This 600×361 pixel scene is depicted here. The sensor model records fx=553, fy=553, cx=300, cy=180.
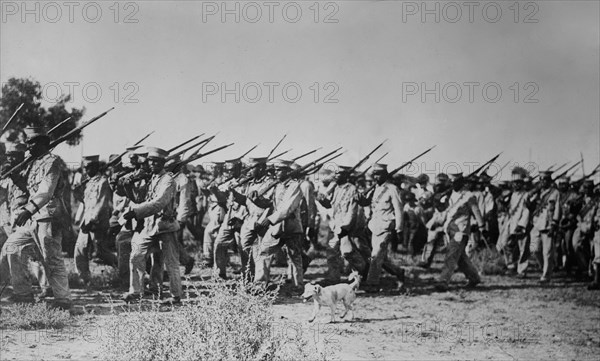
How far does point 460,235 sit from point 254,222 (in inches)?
158

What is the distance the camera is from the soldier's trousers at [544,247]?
1215cm

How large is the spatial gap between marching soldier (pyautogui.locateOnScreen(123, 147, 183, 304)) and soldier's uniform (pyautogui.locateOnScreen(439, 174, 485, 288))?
17.2 ft

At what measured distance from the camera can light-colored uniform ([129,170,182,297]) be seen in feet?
25.7

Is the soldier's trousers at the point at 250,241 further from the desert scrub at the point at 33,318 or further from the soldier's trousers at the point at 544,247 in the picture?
the soldier's trousers at the point at 544,247

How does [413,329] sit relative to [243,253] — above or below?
below

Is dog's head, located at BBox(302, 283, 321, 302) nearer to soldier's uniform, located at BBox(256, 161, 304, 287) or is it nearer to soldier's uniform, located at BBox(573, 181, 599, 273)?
soldier's uniform, located at BBox(256, 161, 304, 287)

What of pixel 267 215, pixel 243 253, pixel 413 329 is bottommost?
pixel 413 329

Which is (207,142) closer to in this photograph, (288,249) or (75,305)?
(288,249)

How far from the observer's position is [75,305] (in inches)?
310

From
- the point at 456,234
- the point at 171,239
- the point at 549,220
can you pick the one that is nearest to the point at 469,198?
the point at 456,234

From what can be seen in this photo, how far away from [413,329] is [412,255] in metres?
8.67

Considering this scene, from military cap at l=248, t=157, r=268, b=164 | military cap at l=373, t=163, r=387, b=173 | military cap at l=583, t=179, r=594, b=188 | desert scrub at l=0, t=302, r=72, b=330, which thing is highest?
military cap at l=248, t=157, r=268, b=164

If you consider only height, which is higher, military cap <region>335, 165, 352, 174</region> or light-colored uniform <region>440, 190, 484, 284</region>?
military cap <region>335, 165, 352, 174</region>

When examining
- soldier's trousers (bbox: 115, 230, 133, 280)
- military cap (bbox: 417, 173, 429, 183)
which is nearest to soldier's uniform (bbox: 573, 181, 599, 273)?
military cap (bbox: 417, 173, 429, 183)
